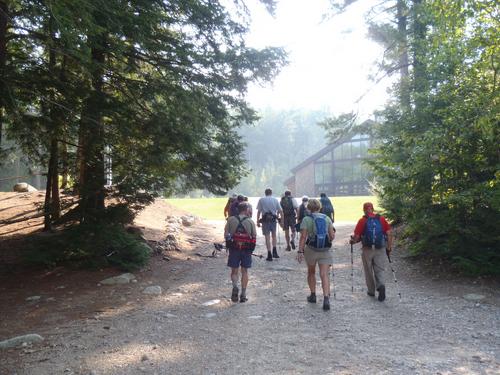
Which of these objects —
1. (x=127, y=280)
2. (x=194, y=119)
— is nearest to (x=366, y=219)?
(x=194, y=119)

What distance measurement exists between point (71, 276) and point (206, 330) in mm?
4685

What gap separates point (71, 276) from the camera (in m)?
9.38

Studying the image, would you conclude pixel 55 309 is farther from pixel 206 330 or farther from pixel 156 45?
pixel 156 45

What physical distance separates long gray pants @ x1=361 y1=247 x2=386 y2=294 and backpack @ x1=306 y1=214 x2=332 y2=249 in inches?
37.0

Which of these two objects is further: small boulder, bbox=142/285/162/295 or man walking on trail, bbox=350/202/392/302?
small boulder, bbox=142/285/162/295

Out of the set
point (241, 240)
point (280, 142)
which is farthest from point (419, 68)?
point (280, 142)

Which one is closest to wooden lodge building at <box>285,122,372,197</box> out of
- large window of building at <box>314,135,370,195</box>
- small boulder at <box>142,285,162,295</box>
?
large window of building at <box>314,135,370,195</box>

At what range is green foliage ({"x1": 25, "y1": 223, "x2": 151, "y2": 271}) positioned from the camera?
9555 mm

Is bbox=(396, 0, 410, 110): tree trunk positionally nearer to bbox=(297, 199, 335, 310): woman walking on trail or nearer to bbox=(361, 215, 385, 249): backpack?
bbox=(361, 215, 385, 249): backpack

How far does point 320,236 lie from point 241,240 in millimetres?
1374

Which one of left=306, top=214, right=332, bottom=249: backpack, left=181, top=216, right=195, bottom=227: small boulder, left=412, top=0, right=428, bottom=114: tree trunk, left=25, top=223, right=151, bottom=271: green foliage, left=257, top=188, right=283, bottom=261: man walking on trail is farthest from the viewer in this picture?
left=181, top=216, right=195, bottom=227: small boulder

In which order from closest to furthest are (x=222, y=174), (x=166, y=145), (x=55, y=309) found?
(x=55, y=309) → (x=166, y=145) → (x=222, y=174)

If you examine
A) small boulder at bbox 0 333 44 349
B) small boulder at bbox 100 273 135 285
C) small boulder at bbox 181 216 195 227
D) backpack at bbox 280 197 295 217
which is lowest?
small boulder at bbox 0 333 44 349

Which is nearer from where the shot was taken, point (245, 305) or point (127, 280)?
point (245, 305)
